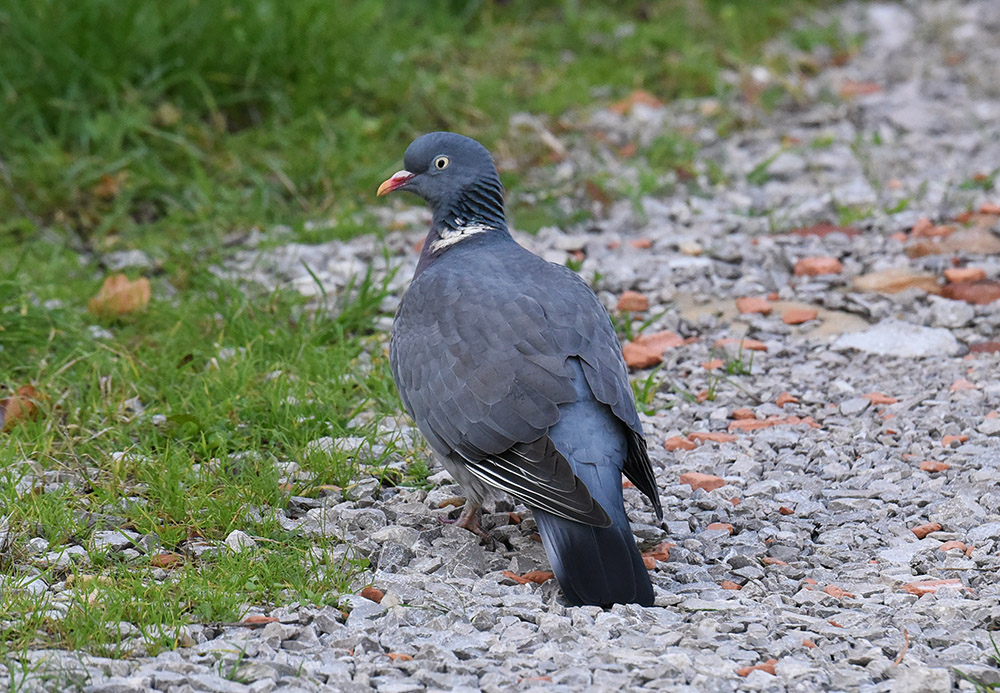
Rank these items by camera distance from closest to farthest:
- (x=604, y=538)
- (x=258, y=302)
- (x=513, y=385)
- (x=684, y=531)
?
(x=604, y=538)
(x=513, y=385)
(x=684, y=531)
(x=258, y=302)

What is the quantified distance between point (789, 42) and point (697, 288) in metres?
4.04

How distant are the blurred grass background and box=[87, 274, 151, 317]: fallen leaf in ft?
2.89

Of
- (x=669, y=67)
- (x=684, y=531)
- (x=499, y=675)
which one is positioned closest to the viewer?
(x=499, y=675)

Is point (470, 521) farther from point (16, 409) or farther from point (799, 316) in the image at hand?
point (799, 316)

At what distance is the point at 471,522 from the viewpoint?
387 cm

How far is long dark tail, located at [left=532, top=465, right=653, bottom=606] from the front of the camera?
3266 millimetres

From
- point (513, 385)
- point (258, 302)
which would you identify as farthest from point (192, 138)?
point (513, 385)

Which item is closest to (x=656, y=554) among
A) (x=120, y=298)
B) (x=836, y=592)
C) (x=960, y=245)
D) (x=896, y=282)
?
(x=836, y=592)

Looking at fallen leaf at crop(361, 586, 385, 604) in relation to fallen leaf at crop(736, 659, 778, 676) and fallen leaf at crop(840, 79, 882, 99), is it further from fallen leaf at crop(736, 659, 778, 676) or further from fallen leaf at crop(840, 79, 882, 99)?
fallen leaf at crop(840, 79, 882, 99)

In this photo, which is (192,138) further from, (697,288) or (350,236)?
(697,288)

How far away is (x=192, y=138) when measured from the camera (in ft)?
22.6

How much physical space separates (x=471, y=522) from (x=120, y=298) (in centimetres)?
226

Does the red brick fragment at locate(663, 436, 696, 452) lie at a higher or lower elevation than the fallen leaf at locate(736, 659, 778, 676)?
higher

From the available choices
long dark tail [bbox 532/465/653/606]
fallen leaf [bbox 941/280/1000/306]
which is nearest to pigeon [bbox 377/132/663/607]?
long dark tail [bbox 532/465/653/606]
